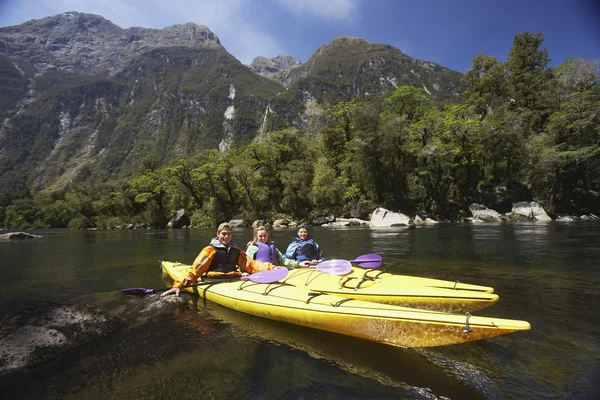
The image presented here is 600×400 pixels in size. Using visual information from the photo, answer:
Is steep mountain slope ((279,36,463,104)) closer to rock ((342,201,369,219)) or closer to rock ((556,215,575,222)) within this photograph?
rock ((342,201,369,219))

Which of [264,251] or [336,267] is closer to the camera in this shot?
[336,267]

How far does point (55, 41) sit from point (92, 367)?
251796mm

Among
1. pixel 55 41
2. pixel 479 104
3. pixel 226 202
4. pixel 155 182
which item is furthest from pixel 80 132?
pixel 479 104

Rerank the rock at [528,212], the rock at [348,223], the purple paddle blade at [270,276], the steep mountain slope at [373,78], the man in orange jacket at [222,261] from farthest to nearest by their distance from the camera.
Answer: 1. the steep mountain slope at [373,78]
2. the rock at [348,223]
3. the rock at [528,212]
4. the man in orange jacket at [222,261]
5. the purple paddle blade at [270,276]

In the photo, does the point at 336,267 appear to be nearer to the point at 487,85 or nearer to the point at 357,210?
the point at 357,210

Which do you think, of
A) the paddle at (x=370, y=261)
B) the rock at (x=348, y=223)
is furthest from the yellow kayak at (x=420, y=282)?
the rock at (x=348, y=223)

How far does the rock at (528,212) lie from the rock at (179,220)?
106 feet

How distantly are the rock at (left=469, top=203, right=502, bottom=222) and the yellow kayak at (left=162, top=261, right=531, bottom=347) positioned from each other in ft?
76.2

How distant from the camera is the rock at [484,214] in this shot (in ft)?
73.8

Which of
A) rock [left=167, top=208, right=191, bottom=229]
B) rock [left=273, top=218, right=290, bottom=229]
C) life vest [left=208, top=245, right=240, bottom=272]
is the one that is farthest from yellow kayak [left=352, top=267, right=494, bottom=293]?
rock [left=167, top=208, right=191, bottom=229]

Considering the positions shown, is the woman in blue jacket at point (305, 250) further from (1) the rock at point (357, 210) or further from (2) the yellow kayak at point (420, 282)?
(1) the rock at point (357, 210)

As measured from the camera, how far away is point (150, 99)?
134125 mm

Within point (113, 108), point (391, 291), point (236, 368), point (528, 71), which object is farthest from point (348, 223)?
point (113, 108)

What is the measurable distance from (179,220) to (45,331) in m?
31.7
